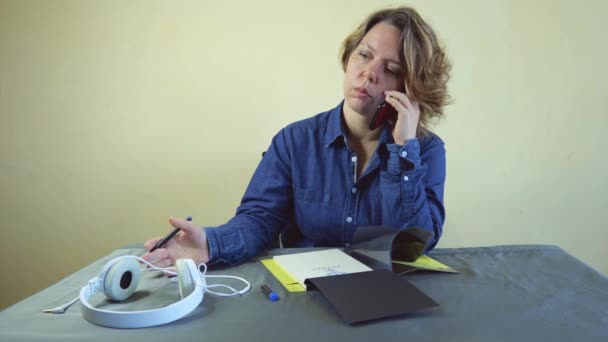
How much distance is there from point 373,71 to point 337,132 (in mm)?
195

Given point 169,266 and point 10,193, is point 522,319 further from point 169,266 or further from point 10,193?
point 10,193

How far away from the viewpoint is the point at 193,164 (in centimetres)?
161

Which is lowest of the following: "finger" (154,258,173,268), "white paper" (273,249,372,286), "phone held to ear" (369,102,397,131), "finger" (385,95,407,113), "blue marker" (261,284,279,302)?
"white paper" (273,249,372,286)

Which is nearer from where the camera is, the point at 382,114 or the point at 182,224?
the point at 182,224

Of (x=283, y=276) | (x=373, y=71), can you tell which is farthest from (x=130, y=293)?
(x=373, y=71)

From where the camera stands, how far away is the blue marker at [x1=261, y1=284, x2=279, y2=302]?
614mm

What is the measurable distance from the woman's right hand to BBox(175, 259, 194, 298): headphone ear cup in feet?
0.50

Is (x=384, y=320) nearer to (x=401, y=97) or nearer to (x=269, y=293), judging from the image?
(x=269, y=293)

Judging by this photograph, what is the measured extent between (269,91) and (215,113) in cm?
24

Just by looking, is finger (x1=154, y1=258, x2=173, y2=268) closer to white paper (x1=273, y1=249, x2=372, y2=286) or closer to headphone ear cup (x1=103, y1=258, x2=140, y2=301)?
headphone ear cup (x1=103, y1=258, x2=140, y2=301)

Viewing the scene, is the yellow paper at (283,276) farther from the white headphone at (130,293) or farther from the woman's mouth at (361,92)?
the woman's mouth at (361,92)

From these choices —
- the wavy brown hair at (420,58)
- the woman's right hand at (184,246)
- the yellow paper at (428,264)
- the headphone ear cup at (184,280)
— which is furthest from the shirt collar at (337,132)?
the headphone ear cup at (184,280)

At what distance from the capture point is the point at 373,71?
1.05m

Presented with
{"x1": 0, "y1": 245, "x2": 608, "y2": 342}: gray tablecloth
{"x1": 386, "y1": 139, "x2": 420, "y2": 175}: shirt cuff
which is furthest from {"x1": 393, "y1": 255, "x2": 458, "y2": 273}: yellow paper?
{"x1": 386, "y1": 139, "x2": 420, "y2": 175}: shirt cuff
